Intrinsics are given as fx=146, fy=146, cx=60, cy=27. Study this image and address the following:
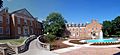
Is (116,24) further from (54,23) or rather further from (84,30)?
(54,23)


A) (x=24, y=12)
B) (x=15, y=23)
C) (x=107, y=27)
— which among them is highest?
(x=24, y=12)

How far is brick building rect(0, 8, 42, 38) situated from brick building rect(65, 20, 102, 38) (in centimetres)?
2730

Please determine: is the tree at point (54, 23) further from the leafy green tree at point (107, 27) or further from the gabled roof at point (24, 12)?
the leafy green tree at point (107, 27)

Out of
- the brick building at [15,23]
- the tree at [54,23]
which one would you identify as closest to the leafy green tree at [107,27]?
the tree at [54,23]

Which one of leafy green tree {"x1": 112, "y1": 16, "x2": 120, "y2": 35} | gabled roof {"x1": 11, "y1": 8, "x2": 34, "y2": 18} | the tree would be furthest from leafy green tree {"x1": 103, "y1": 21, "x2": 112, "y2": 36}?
gabled roof {"x1": 11, "y1": 8, "x2": 34, "y2": 18}

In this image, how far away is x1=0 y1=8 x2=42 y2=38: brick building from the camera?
129ft

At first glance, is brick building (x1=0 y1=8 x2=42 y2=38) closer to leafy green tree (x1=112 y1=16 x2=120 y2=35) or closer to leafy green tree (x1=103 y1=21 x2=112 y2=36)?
leafy green tree (x1=103 y1=21 x2=112 y2=36)

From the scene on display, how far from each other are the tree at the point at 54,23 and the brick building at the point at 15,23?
22.9ft

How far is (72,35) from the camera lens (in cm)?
7356

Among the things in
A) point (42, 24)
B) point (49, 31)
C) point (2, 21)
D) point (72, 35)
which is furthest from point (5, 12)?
point (72, 35)

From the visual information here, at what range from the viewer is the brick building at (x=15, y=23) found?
1544 inches

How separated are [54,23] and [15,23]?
16.6 metres

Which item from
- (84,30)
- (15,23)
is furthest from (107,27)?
(15,23)

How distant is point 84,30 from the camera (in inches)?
2867
